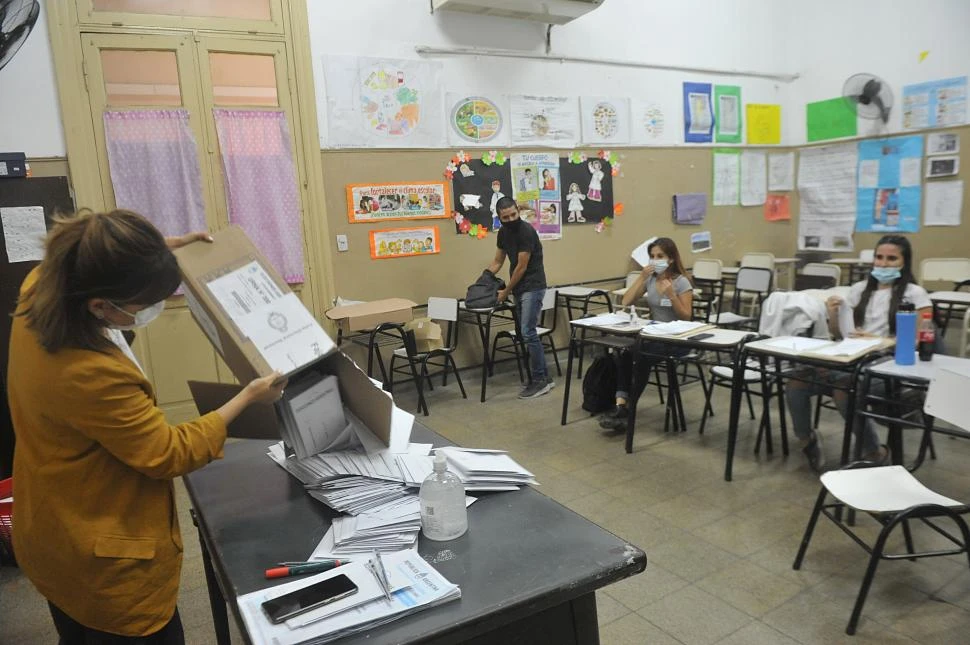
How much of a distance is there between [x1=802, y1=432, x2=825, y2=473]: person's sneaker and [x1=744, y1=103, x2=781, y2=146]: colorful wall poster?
4.68m

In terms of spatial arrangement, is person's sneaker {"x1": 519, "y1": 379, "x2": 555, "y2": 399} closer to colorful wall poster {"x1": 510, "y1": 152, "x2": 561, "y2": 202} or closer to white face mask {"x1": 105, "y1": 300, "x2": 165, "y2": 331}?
colorful wall poster {"x1": 510, "y1": 152, "x2": 561, "y2": 202}

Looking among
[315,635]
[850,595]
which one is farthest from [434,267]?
[315,635]

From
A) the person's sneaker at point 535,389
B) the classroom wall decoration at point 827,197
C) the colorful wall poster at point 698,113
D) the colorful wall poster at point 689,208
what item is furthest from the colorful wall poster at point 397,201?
the classroom wall decoration at point 827,197

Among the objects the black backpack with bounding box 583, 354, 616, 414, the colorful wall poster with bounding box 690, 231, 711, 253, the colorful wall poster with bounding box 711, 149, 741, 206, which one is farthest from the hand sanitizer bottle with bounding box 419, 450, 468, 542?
the colorful wall poster with bounding box 711, 149, 741, 206

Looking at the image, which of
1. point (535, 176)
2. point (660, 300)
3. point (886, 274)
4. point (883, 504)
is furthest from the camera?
point (535, 176)

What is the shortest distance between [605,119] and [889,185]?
119 inches

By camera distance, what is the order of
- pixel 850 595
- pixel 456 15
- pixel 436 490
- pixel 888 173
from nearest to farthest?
1. pixel 436 490
2. pixel 850 595
3. pixel 456 15
4. pixel 888 173

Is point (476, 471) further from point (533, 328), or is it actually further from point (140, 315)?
point (533, 328)

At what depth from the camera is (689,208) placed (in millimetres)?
6609

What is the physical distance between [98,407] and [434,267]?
4.21 m

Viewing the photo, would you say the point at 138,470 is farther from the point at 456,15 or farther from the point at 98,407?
the point at 456,15

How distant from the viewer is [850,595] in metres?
2.24

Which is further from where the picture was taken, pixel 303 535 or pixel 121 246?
pixel 303 535

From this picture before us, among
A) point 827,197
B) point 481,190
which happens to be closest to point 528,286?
point 481,190
